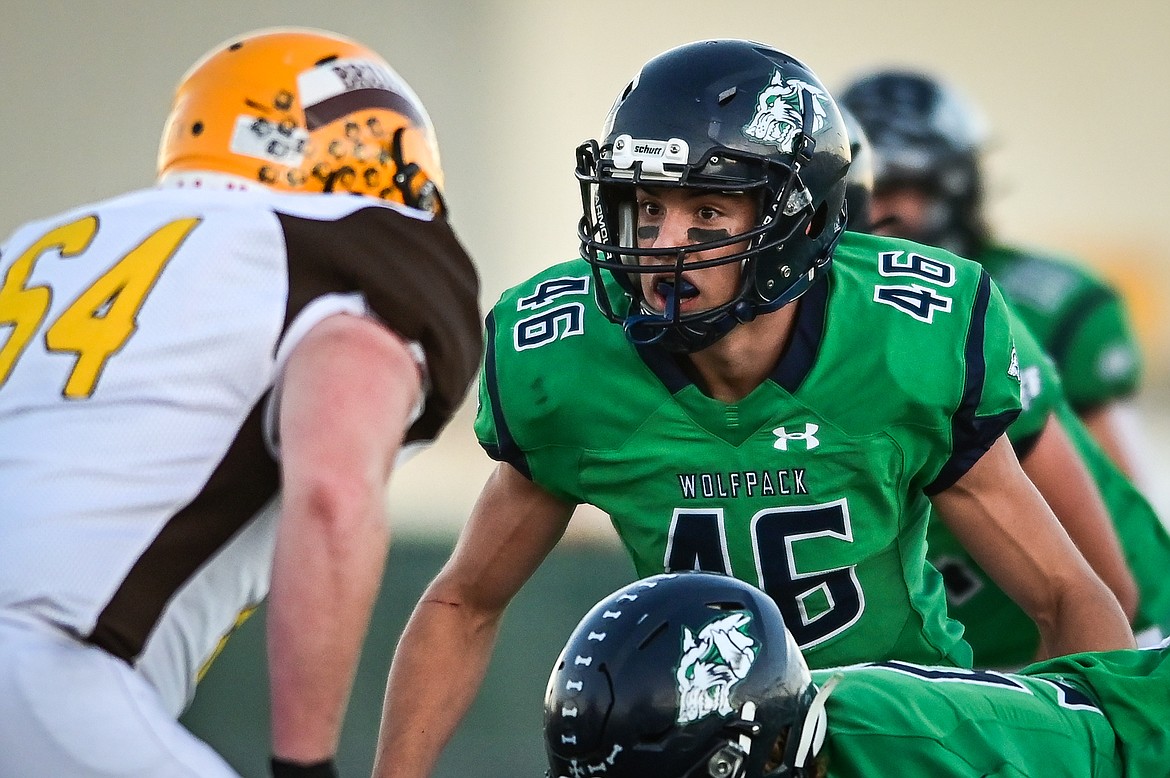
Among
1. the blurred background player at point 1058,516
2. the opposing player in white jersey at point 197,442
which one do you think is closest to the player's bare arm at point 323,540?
the opposing player in white jersey at point 197,442

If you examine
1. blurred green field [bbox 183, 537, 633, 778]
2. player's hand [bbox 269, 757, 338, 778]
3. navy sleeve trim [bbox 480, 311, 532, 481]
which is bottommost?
blurred green field [bbox 183, 537, 633, 778]

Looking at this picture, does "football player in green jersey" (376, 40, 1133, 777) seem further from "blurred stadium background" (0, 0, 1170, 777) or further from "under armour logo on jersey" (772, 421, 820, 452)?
"blurred stadium background" (0, 0, 1170, 777)

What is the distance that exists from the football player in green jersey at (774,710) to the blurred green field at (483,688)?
294 cm

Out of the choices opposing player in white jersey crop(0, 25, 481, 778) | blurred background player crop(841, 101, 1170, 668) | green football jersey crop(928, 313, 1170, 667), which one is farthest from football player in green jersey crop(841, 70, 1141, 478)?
opposing player in white jersey crop(0, 25, 481, 778)

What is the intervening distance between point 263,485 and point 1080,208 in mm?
12263

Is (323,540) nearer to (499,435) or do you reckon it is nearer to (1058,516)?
(499,435)

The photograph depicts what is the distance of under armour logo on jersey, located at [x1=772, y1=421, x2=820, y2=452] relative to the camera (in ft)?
8.57

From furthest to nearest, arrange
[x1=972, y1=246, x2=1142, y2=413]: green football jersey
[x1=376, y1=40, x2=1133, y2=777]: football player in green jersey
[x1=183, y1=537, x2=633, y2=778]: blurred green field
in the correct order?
[x1=183, y1=537, x2=633, y2=778]: blurred green field < [x1=972, y1=246, x2=1142, y2=413]: green football jersey < [x1=376, y1=40, x2=1133, y2=777]: football player in green jersey

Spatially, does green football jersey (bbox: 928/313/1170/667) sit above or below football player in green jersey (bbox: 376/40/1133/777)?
below

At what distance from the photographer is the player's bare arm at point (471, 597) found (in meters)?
2.76

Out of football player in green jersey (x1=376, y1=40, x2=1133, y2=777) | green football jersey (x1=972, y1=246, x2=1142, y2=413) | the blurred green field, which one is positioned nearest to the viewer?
football player in green jersey (x1=376, y1=40, x2=1133, y2=777)

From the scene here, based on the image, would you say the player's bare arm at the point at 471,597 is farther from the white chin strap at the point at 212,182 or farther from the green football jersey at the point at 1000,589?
the green football jersey at the point at 1000,589

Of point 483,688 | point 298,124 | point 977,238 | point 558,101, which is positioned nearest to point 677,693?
point 298,124

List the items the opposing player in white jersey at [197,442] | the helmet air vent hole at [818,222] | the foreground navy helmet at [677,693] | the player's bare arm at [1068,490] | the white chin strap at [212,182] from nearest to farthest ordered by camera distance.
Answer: the foreground navy helmet at [677,693]
the opposing player in white jersey at [197,442]
the helmet air vent hole at [818,222]
the white chin strap at [212,182]
the player's bare arm at [1068,490]
